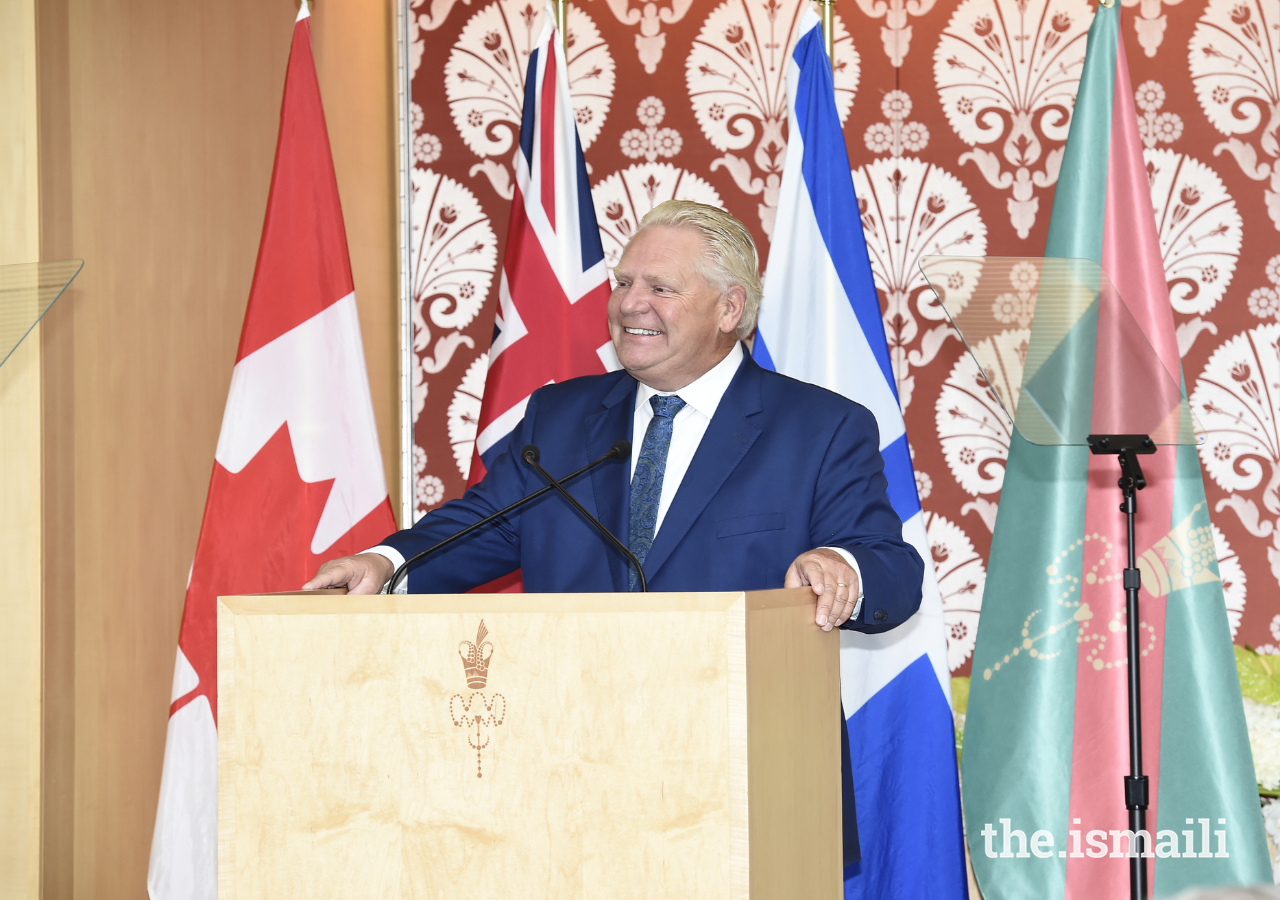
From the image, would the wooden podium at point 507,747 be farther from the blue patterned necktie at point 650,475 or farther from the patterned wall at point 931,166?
the patterned wall at point 931,166

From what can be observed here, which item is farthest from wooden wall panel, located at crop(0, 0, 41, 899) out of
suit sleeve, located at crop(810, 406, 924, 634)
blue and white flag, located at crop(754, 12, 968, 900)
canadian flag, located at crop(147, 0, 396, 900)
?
blue and white flag, located at crop(754, 12, 968, 900)

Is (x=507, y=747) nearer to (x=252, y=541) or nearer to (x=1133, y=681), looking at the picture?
(x=1133, y=681)

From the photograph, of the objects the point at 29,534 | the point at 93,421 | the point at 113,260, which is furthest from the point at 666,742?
the point at 113,260

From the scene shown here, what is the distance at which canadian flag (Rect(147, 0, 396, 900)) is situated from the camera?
230 centimetres

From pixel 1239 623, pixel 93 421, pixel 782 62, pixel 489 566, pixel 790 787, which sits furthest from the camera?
pixel 782 62

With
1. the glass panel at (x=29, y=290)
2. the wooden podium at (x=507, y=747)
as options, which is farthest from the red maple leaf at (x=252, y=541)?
the wooden podium at (x=507, y=747)

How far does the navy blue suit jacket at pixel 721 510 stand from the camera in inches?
66.8

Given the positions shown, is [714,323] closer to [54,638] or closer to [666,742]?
[666,742]

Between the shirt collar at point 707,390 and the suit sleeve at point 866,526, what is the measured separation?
234 millimetres

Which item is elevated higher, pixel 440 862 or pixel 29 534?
pixel 29 534

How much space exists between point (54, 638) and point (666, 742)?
4.87 ft

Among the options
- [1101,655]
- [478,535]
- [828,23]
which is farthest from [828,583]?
[828,23]

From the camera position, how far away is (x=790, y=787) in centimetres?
120

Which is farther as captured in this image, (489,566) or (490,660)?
(489,566)
